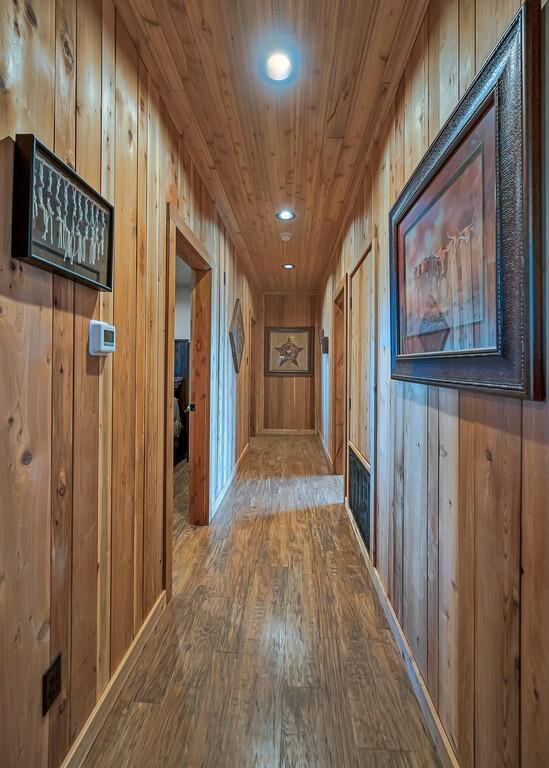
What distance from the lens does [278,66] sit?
162 cm

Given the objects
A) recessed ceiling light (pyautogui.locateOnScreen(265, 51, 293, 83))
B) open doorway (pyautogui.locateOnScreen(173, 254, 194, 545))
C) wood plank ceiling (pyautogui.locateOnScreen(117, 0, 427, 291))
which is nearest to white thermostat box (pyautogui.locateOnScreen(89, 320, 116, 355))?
wood plank ceiling (pyautogui.locateOnScreen(117, 0, 427, 291))

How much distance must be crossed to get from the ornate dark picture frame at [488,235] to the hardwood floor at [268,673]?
3.91 ft

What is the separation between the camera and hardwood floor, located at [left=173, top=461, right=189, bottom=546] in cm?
270

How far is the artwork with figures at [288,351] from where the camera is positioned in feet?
21.6

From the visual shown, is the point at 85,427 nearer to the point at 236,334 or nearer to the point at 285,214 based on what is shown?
the point at 285,214

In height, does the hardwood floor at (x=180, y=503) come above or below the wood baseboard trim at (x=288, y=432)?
below

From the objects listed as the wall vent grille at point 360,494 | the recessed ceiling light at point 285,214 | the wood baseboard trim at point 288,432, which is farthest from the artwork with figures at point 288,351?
the wall vent grille at point 360,494

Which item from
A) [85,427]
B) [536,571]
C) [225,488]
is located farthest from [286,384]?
[536,571]

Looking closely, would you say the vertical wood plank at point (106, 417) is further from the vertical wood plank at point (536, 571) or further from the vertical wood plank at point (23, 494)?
the vertical wood plank at point (536, 571)

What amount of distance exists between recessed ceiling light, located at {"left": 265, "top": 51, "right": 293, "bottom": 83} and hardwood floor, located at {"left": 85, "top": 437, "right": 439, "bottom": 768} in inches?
102

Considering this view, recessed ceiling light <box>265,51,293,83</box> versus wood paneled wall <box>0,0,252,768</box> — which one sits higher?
recessed ceiling light <box>265,51,293,83</box>

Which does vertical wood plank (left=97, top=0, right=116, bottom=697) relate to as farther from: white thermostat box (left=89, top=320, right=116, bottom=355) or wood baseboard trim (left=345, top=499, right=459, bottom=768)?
wood baseboard trim (left=345, top=499, right=459, bottom=768)

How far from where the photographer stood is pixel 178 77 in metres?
1.68

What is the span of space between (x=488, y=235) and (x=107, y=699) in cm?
188
